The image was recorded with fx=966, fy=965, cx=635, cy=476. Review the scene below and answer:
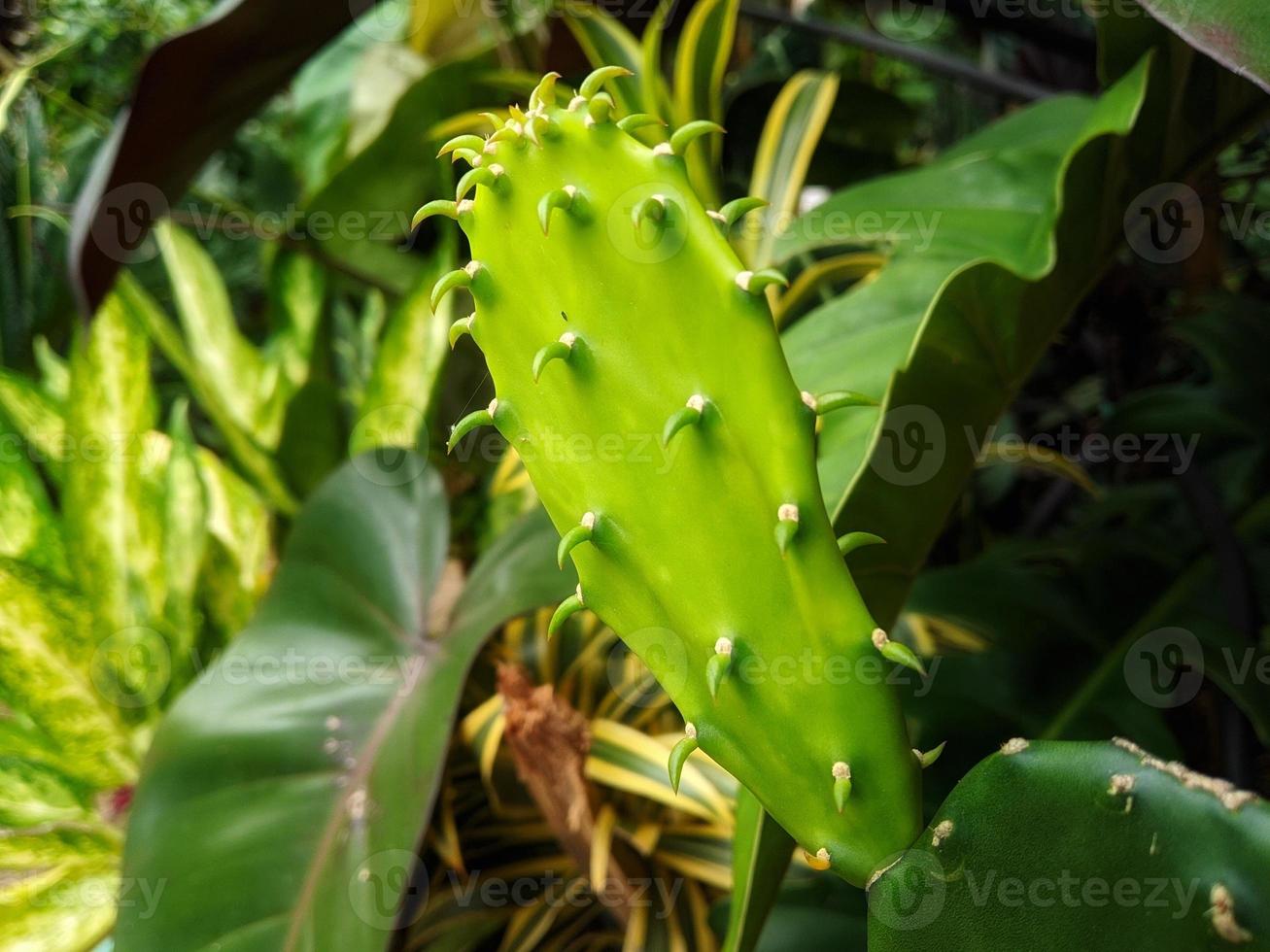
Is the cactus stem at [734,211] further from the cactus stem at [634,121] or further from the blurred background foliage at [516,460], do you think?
the blurred background foliage at [516,460]

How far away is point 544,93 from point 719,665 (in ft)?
0.62

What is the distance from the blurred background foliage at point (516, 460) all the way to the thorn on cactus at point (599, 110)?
0.21m

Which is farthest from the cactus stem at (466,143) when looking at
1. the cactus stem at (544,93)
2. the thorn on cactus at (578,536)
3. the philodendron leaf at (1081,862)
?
the philodendron leaf at (1081,862)

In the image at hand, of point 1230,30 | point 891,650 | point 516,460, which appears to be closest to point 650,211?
point 891,650

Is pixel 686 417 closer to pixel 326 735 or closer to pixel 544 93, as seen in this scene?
pixel 544 93

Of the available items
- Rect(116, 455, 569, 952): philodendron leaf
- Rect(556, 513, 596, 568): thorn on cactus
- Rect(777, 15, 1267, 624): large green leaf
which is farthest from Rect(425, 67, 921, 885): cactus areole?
Rect(116, 455, 569, 952): philodendron leaf

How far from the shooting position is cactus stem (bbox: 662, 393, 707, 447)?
25cm

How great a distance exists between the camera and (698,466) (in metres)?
0.26

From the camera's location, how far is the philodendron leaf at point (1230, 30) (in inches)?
13.2

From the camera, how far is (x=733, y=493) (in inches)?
10.4

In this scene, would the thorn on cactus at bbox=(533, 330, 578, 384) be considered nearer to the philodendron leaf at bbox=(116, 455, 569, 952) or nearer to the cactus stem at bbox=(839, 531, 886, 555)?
the cactus stem at bbox=(839, 531, 886, 555)

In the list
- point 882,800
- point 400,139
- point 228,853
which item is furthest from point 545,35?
point 882,800

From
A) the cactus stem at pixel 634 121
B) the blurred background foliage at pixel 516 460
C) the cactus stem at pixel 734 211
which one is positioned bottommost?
the blurred background foliage at pixel 516 460

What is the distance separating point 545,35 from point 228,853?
886 mm
